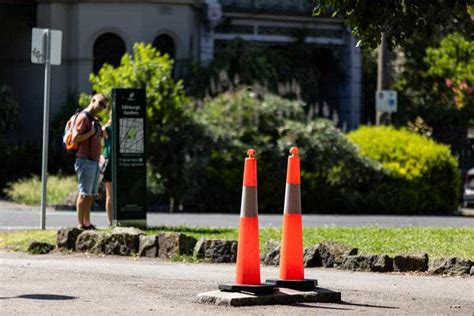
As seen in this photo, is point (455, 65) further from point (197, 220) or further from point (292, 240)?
point (292, 240)

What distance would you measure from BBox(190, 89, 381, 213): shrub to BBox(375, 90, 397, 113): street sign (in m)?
4.92

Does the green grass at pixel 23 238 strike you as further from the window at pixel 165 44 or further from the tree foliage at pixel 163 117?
the window at pixel 165 44

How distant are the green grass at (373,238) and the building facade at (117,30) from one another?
16.5 m

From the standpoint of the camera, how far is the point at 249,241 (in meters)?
10.8

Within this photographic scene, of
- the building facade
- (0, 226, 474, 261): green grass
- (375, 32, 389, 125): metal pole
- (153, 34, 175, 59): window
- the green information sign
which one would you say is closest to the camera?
(0, 226, 474, 261): green grass

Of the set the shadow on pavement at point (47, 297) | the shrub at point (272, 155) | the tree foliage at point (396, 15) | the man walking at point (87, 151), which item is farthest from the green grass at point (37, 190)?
the shadow on pavement at point (47, 297)

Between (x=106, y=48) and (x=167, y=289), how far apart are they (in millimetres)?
23859

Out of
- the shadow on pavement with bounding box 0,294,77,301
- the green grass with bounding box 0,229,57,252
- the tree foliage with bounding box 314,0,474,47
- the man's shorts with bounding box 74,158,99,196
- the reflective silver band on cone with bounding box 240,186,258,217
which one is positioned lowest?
the shadow on pavement with bounding box 0,294,77,301

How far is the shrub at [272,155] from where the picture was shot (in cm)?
2752

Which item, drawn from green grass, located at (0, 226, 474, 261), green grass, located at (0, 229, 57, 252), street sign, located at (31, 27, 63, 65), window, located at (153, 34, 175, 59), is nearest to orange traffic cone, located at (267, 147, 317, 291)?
green grass, located at (0, 226, 474, 261)

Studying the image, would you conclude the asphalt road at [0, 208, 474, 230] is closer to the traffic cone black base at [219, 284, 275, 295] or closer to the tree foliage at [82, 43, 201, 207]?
the tree foliage at [82, 43, 201, 207]

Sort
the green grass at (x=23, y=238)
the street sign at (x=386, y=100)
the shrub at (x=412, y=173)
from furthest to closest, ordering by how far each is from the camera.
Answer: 1. the street sign at (x=386, y=100)
2. the shrub at (x=412, y=173)
3. the green grass at (x=23, y=238)

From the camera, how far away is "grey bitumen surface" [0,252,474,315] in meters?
10.3

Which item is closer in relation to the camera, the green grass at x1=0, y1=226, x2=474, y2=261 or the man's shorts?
the green grass at x1=0, y1=226, x2=474, y2=261
